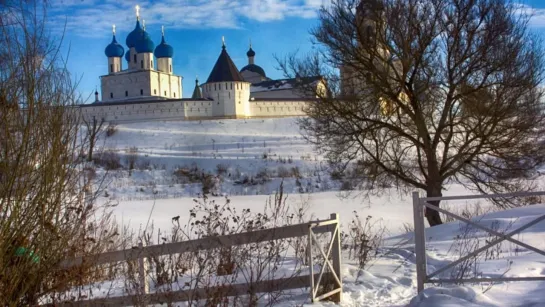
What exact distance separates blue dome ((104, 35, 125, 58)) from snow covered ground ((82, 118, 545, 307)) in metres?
20.9

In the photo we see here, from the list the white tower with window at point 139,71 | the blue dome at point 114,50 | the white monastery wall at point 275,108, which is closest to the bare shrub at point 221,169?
the white monastery wall at point 275,108

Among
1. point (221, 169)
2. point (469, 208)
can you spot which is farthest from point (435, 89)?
point (221, 169)

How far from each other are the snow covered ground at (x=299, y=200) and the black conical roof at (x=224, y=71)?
792 cm

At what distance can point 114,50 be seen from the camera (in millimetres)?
64000

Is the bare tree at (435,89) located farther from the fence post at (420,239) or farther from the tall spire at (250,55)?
the tall spire at (250,55)

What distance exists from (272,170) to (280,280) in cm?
2281

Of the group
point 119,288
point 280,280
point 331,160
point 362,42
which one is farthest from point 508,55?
point 119,288

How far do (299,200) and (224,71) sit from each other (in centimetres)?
3997

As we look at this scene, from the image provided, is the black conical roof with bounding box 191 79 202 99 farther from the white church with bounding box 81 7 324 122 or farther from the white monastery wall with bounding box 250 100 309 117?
the white monastery wall with bounding box 250 100 309 117

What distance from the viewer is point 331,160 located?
11.7m

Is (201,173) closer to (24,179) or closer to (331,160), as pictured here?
(331,160)

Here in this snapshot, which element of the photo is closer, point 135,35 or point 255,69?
point 135,35

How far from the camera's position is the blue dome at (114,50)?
209 feet

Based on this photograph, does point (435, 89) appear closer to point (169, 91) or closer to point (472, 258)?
point (472, 258)
